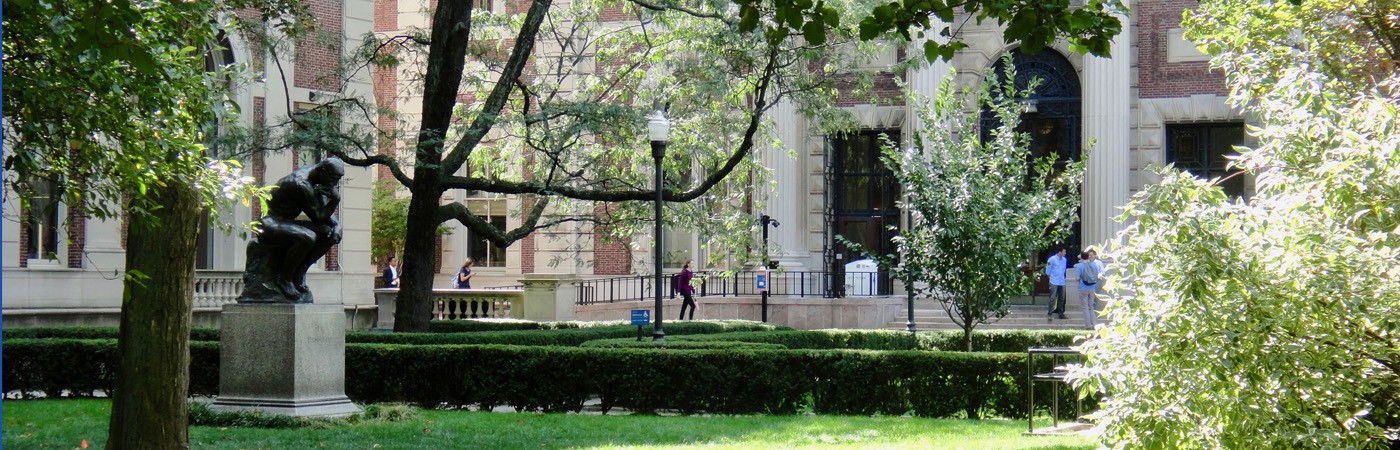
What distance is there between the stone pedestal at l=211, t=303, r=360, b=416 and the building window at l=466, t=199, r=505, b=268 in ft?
98.0

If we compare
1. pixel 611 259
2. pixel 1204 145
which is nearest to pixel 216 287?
pixel 611 259

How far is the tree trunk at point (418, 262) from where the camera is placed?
63.8 ft

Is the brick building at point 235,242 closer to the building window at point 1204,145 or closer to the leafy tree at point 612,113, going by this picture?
the leafy tree at point 612,113

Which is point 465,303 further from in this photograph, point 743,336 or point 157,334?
point 157,334

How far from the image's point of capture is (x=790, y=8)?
23.9ft

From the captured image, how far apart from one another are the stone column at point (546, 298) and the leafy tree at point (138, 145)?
18792mm

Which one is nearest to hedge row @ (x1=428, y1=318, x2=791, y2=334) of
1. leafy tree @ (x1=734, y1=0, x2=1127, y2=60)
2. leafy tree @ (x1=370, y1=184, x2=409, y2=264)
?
leafy tree @ (x1=734, y1=0, x2=1127, y2=60)

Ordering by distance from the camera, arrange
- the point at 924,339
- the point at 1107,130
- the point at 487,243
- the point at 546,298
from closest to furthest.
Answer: the point at 924,339
the point at 546,298
the point at 1107,130
the point at 487,243

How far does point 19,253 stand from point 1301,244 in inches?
859

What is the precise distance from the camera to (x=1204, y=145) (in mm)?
33969

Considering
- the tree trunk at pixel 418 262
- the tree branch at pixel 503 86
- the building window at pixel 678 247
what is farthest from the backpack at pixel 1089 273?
the building window at pixel 678 247

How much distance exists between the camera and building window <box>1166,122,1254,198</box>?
33781mm

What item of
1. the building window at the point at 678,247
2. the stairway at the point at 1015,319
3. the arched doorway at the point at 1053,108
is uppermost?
the arched doorway at the point at 1053,108

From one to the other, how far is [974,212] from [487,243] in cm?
2751
